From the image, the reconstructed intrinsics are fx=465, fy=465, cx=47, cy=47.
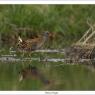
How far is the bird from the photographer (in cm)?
221

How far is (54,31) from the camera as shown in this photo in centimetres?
222

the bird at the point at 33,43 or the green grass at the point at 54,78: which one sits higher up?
the bird at the point at 33,43

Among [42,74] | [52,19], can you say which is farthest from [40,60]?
[52,19]

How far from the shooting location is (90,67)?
7.22 feet

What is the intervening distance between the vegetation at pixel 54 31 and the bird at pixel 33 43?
27 mm

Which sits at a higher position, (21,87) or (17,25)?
(17,25)

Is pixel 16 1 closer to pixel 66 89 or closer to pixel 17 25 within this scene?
pixel 17 25

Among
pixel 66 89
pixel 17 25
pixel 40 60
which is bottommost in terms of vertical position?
pixel 66 89

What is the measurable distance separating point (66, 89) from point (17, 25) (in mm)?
382

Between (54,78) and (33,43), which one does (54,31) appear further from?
(54,78)

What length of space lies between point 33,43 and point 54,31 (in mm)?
115

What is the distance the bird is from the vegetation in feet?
0.09

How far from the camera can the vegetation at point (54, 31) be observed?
2.20m

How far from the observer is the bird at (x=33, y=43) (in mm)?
2209
